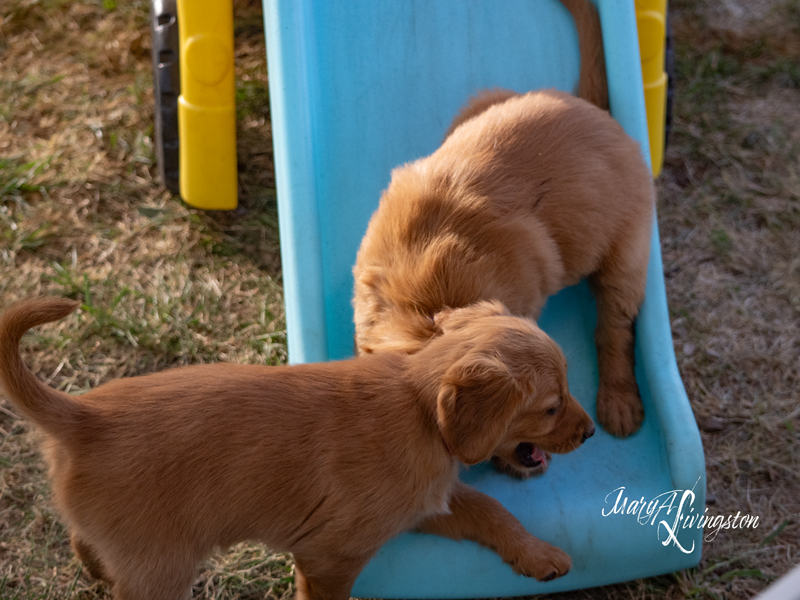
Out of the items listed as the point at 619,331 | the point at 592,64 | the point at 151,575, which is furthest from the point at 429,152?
the point at 151,575

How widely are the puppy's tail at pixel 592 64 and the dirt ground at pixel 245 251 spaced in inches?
40.4

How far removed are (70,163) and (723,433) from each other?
3402 millimetres

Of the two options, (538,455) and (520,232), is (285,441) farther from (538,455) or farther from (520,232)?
(520,232)

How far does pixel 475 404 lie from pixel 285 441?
0.50 m

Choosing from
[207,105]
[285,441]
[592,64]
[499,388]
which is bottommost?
[285,441]

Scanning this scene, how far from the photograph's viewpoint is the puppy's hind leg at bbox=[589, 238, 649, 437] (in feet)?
8.16

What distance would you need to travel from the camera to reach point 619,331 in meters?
2.55

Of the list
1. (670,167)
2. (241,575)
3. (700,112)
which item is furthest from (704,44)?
(241,575)

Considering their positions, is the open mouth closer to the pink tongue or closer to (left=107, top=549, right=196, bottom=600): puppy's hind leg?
the pink tongue

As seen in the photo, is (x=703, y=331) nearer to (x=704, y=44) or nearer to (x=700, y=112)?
(x=700, y=112)

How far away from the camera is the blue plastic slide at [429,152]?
2.20m

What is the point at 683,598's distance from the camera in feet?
7.63

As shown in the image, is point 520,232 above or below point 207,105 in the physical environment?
below

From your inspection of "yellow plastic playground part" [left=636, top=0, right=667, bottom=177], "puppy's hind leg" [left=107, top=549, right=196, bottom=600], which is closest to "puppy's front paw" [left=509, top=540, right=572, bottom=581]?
"puppy's hind leg" [left=107, top=549, right=196, bottom=600]
